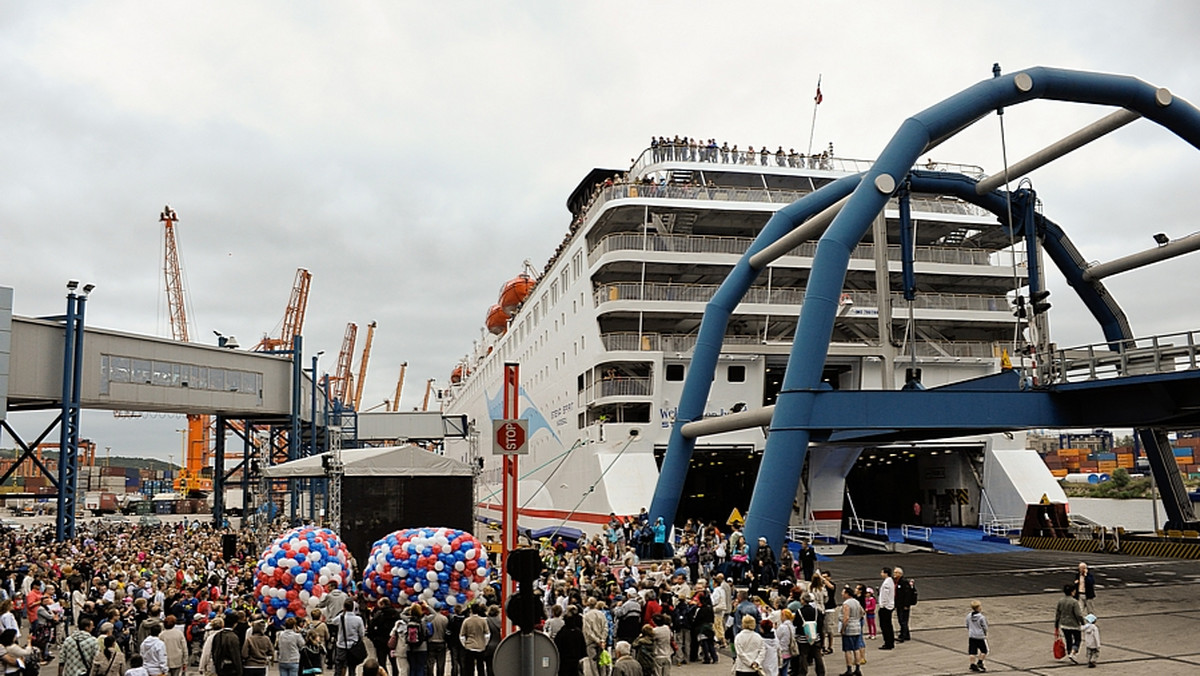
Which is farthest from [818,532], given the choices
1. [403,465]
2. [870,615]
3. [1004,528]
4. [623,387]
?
[403,465]

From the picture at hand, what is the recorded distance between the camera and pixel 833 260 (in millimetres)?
20141

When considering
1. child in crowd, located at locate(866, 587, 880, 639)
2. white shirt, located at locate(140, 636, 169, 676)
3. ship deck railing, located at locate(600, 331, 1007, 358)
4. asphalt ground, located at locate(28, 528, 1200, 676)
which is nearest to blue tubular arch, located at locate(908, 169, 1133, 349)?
asphalt ground, located at locate(28, 528, 1200, 676)

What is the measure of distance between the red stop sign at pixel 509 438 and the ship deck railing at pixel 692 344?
22.3m

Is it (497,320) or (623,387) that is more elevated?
(497,320)

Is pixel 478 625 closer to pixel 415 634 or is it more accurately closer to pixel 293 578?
pixel 415 634

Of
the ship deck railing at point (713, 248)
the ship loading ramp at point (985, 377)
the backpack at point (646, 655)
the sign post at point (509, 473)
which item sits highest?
the ship deck railing at point (713, 248)

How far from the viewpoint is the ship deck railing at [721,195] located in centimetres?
3534

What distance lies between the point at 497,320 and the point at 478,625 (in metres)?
54.1

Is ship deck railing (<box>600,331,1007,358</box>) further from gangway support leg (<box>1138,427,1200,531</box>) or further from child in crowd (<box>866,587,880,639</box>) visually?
child in crowd (<box>866,587,880,639</box>)

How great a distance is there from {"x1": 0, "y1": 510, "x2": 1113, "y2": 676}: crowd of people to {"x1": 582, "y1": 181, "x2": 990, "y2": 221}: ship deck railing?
18577 mm

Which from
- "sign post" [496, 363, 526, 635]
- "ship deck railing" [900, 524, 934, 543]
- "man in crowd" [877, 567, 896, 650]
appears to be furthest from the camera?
"ship deck railing" [900, 524, 934, 543]

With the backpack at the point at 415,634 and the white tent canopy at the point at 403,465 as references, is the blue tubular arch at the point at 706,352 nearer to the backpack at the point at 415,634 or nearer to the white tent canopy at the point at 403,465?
the white tent canopy at the point at 403,465

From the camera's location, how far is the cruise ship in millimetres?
32875

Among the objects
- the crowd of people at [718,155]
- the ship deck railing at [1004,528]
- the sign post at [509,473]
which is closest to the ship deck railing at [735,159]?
the crowd of people at [718,155]
